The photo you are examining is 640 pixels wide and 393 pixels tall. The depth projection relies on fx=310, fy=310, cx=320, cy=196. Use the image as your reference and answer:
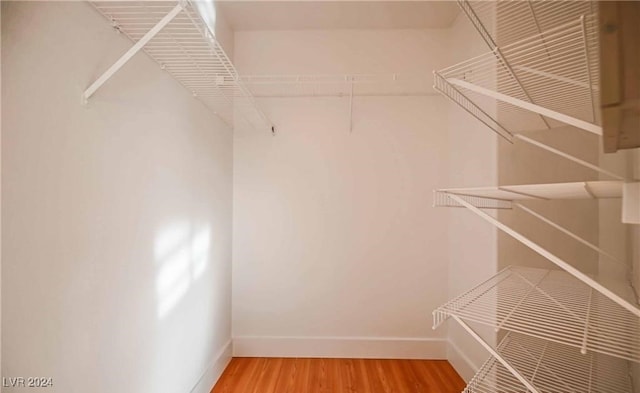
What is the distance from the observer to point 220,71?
4.41 feet

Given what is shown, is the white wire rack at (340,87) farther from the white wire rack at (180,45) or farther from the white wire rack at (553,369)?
the white wire rack at (553,369)

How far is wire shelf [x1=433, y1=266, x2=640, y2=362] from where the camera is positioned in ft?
2.53

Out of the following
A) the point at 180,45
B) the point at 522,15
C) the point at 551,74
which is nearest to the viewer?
the point at 551,74

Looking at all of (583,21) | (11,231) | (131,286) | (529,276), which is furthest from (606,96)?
(131,286)

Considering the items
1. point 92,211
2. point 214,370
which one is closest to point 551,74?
point 92,211

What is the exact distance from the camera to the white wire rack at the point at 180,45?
87 centimetres

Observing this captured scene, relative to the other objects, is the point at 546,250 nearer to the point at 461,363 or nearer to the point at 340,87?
the point at 461,363

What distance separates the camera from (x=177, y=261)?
137 centimetres

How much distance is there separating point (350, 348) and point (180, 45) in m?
1.97

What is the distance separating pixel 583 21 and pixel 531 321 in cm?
74

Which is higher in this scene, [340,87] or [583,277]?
[340,87]

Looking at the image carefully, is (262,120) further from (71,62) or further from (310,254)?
(71,62)

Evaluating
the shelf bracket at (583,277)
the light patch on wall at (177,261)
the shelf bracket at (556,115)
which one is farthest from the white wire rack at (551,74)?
the light patch on wall at (177,261)

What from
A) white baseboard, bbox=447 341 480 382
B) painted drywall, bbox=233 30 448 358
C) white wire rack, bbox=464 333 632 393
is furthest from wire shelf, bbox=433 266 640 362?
painted drywall, bbox=233 30 448 358
